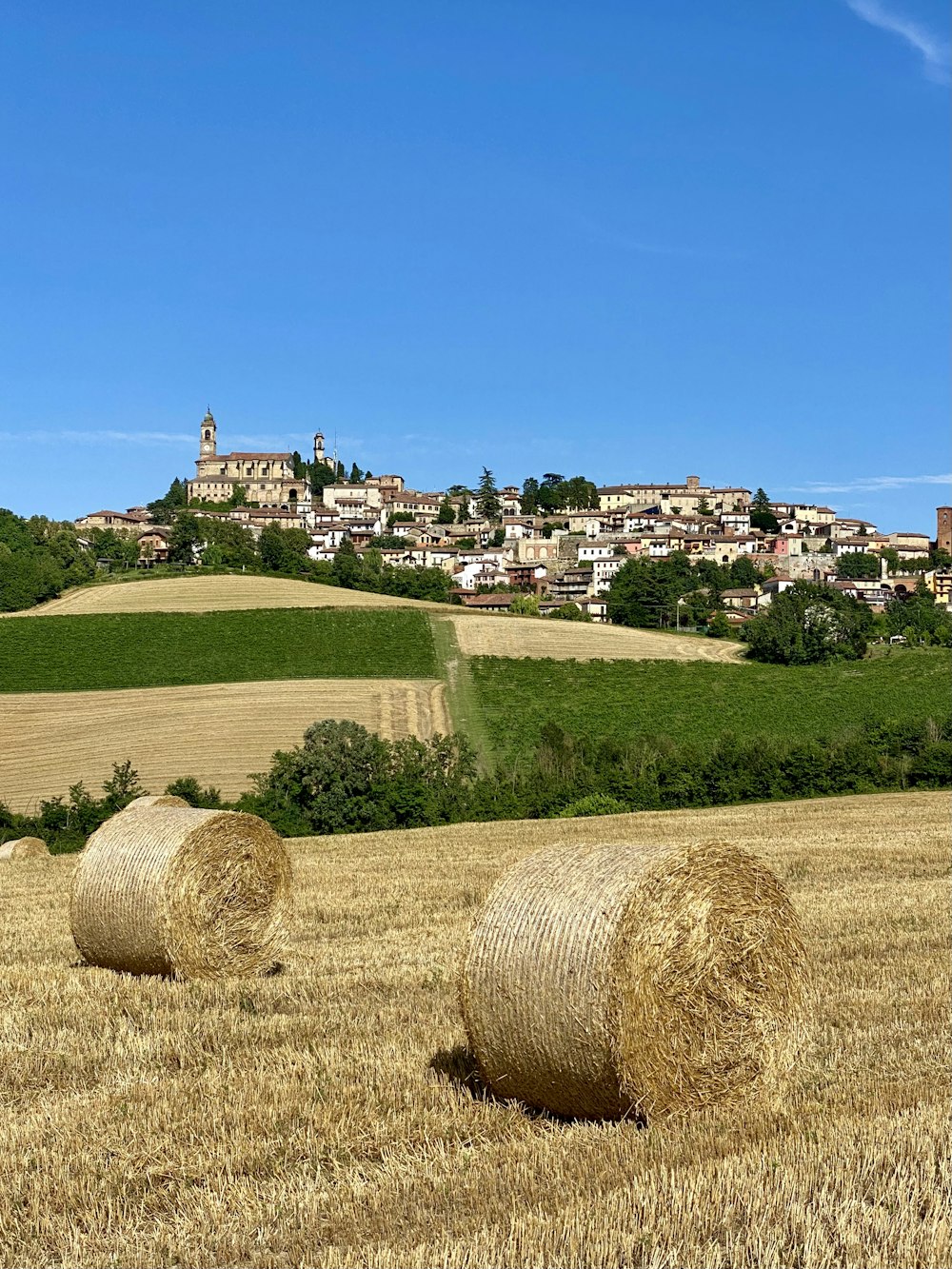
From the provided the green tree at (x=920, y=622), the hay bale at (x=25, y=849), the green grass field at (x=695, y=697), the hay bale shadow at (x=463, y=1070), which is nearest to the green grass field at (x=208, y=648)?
the green grass field at (x=695, y=697)

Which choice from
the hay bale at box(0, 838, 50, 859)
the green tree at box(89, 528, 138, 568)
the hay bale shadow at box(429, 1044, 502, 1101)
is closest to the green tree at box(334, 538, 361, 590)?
the green tree at box(89, 528, 138, 568)

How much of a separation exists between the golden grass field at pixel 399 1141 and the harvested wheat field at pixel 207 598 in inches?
3010

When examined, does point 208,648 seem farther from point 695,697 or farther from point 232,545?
point 232,545

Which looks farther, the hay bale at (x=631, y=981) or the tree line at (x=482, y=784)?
the tree line at (x=482, y=784)

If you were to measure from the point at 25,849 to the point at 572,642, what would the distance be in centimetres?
5626

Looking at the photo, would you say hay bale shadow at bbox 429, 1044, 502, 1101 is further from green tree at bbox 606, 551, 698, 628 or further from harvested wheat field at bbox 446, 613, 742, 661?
green tree at bbox 606, 551, 698, 628

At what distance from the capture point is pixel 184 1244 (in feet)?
18.1

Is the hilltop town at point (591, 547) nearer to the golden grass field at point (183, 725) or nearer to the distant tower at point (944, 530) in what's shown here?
the distant tower at point (944, 530)

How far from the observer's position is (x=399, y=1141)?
675cm

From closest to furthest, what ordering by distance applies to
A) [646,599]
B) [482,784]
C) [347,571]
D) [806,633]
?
[482,784] → [806,633] → [646,599] → [347,571]

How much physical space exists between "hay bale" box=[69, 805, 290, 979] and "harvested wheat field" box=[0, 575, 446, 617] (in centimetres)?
7337

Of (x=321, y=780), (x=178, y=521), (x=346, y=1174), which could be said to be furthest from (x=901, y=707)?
(x=178, y=521)

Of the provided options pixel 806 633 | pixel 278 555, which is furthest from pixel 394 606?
pixel 278 555

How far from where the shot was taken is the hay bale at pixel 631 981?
23.9ft
